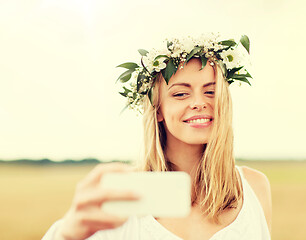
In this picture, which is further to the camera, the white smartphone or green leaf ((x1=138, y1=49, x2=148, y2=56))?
green leaf ((x1=138, y1=49, x2=148, y2=56))

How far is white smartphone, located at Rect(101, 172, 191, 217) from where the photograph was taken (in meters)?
0.74

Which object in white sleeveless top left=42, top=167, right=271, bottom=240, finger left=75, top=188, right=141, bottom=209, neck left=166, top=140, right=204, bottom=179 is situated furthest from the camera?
neck left=166, top=140, right=204, bottom=179

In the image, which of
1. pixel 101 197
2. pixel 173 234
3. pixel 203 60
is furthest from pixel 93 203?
pixel 203 60

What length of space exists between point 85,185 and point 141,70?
752 millimetres

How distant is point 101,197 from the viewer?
70 centimetres

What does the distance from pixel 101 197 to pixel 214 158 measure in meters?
0.68

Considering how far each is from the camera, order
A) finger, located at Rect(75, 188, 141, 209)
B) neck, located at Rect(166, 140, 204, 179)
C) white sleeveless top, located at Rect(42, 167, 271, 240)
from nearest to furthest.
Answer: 1. finger, located at Rect(75, 188, 141, 209)
2. white sleeveless top, located at Rect(42, 167, 271, 240)
3. neck, located at Rect(166, 140, 204, 179)

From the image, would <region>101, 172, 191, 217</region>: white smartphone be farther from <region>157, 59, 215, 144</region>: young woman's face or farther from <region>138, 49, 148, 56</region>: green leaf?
<region>138, 49, 148, 56</region>: green leaf

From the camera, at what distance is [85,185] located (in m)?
0.74

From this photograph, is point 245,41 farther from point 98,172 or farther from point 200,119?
point 98,172

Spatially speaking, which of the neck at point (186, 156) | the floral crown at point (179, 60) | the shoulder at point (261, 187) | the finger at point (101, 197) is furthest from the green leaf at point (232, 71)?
the finger at point (101, 197)

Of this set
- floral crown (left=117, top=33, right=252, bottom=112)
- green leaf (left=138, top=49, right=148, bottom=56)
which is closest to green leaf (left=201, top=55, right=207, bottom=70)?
floral crown (left=117, top=33, right=252, bottom=112)

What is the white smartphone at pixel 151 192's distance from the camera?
0.74 metres

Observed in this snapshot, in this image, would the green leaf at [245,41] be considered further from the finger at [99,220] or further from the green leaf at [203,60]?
the finger at [99,220]
